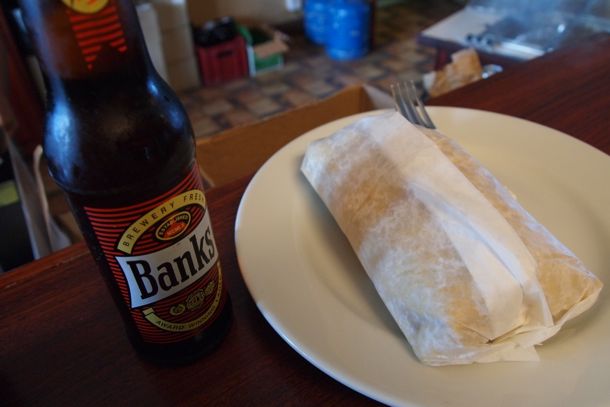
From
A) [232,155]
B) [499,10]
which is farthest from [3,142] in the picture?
[499,10]

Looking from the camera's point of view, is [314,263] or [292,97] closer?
[314,263]

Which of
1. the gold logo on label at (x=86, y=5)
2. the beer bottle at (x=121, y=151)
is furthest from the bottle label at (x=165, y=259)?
the gold logo on label at (x=86, y=5)

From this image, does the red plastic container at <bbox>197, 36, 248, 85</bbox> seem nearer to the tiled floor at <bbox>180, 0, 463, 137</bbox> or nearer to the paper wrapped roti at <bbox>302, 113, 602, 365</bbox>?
the tiled floor at <bbox>180, 0, 463, 137</bbox>

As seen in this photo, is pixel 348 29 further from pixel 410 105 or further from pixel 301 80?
pixel 410 105

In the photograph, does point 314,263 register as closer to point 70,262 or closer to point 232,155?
point 70,262

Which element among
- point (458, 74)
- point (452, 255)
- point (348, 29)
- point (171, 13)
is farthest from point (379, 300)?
point (348, 29)

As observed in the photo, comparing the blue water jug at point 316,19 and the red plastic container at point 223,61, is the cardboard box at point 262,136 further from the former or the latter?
the blue water jug at point 316,19
